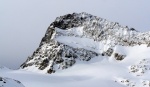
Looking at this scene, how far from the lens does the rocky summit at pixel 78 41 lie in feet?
253

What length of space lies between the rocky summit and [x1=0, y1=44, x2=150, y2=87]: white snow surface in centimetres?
166

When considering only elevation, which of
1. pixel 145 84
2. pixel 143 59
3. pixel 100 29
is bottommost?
pixel 145 84

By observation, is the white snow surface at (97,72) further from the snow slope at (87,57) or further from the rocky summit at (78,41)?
the rocky summit at (78,41)

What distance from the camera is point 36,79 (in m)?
64.9

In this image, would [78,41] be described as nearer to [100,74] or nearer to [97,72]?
[97,72]

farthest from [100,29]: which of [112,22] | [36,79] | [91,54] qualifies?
[36,79]

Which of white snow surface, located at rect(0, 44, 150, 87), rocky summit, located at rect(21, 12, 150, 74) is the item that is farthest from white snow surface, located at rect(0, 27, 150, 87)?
rocky summit, located at rect(21, 12, 150, 74)

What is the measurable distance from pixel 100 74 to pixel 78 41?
52.1 ft

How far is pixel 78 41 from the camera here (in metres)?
83.5

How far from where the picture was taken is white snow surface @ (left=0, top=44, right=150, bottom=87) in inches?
2522

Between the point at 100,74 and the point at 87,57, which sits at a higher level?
the point at 87,57

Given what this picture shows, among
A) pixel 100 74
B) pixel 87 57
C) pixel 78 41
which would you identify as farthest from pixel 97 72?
pixel 78 41

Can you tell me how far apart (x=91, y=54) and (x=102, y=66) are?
240 inches

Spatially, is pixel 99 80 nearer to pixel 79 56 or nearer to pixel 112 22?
pixel 79 56
